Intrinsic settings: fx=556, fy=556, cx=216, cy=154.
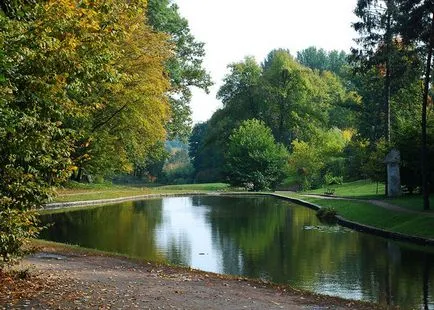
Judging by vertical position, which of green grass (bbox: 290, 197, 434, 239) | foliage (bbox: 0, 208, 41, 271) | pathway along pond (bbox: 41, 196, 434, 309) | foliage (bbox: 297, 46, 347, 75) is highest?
foliage (bbox: 297, 46, 347, 75)

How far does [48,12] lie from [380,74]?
153 ft

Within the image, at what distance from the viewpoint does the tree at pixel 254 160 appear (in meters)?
59.9

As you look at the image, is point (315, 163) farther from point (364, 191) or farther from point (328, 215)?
point (328, 215)

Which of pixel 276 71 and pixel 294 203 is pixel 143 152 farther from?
pixel 276 71

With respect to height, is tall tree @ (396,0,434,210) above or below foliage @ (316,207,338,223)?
above

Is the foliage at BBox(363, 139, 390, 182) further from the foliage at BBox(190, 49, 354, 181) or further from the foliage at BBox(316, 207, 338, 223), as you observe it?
the foliage at BBox(190, 49, 354, 181)

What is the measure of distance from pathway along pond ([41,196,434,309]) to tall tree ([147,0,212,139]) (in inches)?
871

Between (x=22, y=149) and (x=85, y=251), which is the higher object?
(x=22, y=149)

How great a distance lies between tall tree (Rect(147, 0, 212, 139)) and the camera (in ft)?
169

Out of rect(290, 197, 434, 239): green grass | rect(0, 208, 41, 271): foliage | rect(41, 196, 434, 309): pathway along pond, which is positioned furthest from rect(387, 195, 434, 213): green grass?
rect(0, 208, 41, 271): foliage

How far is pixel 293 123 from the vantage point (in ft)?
242

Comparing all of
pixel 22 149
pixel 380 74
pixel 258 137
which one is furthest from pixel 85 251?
pixel 258 137

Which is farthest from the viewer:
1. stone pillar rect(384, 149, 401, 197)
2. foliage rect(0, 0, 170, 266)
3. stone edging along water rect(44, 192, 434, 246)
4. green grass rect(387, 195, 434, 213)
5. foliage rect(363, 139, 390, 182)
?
foliage rect(363, 139, 390, 182)

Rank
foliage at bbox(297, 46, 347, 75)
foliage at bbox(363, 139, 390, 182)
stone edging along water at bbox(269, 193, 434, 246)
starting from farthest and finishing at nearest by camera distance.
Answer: foliage at bbox(297, 46, 347, 75) → foliage at bbox(363, 139, 390, 182) → stone edging along water at bbox(269, 193, 434, 246)
